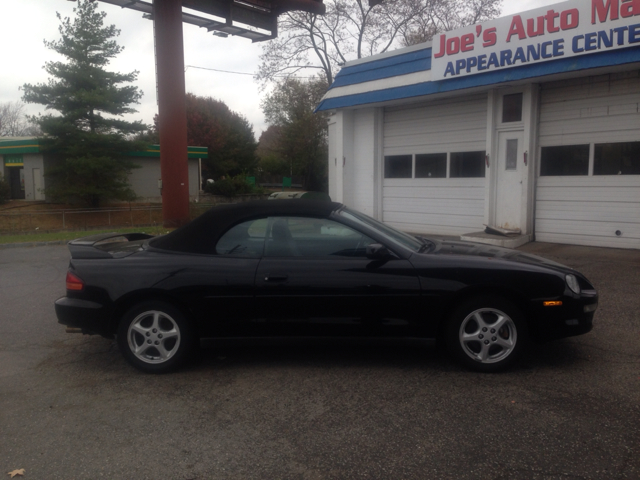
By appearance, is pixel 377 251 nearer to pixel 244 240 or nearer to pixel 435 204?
pixel 244 240

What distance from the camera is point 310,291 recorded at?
15.0 feet

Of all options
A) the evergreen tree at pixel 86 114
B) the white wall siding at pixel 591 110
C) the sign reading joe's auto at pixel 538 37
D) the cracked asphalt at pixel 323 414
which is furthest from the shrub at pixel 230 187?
the cracked asphalt at pixel 323 414

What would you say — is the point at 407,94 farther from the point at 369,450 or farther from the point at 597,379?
the point at 369,450

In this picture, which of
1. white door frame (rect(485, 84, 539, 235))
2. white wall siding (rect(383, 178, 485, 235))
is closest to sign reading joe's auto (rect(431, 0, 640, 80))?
white door frame (rect(485, 84, 539, 235))

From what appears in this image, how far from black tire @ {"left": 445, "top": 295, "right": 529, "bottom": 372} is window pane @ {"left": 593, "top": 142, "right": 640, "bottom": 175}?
7.84 metres

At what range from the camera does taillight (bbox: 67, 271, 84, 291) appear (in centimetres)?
478

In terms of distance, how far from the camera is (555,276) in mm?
4527

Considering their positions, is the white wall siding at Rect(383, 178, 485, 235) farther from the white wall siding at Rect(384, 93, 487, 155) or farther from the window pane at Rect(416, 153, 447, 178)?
the white wall siding at Rect(384, 93, 487, 155)

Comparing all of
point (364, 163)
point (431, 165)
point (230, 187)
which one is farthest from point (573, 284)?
point (230, 187)

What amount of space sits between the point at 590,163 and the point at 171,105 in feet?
37.6

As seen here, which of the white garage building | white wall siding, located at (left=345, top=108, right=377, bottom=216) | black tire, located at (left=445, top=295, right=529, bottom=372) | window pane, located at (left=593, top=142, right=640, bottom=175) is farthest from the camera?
white wall siding, located at (left=345, top=108, right=377, bottom=216)

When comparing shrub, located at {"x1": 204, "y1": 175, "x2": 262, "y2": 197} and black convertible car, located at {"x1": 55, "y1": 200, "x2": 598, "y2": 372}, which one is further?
shrub, located at {"x1": 204, "y1": 175, "x2": 262, "y2": 197}

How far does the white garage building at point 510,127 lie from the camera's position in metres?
10.5

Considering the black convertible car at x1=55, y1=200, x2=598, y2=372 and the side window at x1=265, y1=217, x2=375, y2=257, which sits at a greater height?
the side window at x1=265, y1=217, x2=375, y2=257
